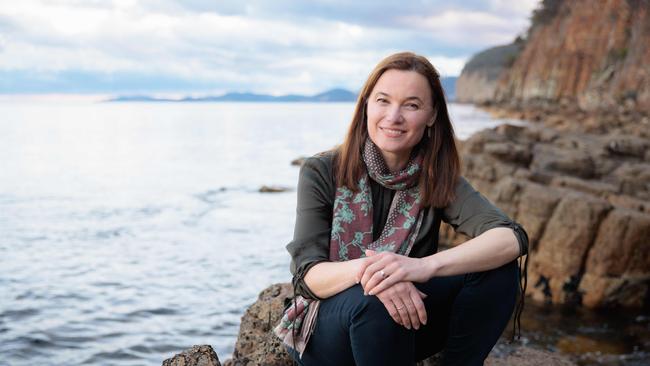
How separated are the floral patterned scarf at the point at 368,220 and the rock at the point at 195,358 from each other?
0.34 m

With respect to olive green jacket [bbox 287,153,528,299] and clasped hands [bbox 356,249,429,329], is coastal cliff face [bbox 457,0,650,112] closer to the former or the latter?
olive green jacket [bbox 287,153,528,299]

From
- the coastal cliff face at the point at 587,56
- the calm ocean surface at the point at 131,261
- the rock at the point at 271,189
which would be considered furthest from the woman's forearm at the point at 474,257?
the coastal cliff face at the point at 587,56

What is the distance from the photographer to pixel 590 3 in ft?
171

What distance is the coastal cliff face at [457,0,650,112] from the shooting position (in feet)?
129

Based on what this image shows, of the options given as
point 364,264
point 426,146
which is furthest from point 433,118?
point 364,264

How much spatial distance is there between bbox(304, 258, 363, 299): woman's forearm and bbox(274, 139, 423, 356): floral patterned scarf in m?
0.16

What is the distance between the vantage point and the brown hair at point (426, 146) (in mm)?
3070

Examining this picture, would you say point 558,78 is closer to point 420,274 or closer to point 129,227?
point 129,227

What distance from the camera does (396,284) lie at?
2.66 meters

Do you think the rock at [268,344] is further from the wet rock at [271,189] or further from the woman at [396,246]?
the wet rock at [271,189]

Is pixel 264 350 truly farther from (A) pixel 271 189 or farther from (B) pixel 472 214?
(A) pixel 271 189

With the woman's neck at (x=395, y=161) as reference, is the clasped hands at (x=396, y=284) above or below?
below

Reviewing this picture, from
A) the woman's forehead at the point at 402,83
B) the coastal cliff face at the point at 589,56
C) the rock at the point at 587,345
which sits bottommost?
the rock at the point at 587,345

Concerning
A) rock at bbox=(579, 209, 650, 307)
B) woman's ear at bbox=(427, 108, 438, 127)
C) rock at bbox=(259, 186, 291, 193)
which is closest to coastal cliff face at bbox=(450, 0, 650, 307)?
rock at bbox=(579, 209, 650, 307)
